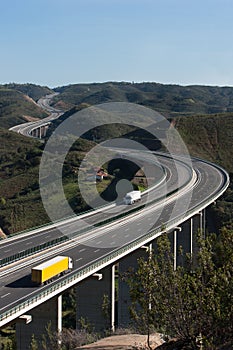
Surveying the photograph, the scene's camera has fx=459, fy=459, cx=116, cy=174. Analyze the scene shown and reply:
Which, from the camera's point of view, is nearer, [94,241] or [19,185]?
[94,241]

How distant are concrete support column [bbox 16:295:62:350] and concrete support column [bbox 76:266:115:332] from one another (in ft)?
29.3

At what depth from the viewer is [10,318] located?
26.5 meters

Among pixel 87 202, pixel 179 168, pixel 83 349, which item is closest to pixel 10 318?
pixel 83 349

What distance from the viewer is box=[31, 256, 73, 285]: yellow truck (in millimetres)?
32312

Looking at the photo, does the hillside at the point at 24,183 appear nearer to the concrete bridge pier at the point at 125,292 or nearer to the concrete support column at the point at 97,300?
the concrete bridge pier at the point at 125,292

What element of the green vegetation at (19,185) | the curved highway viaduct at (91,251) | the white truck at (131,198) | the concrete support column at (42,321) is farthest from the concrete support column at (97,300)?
the green vegetation at (19,185)

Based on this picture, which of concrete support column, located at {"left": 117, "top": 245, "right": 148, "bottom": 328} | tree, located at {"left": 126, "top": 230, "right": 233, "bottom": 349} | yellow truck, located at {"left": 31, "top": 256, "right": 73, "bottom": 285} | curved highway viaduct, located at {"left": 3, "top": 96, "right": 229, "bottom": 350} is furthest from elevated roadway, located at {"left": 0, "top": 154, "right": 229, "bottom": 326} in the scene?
tree, located at {"left": 126, "top": 230, "right": 233, "bottom": 349}

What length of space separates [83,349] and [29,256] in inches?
583

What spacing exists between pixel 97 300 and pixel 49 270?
11.9 meters

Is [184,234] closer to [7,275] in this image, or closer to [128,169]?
[7,275]

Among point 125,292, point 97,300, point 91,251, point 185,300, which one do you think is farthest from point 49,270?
point 125,292

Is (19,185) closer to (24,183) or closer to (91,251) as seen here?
(24,183)

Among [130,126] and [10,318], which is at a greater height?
[130,126]

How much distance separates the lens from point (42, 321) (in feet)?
112
